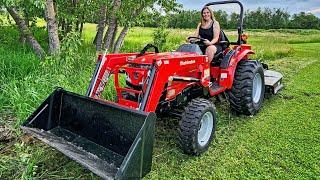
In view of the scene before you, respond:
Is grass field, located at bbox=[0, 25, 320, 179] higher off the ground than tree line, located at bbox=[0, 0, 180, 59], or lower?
lower

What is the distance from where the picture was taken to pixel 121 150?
3535 mm

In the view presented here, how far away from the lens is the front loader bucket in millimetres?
3031

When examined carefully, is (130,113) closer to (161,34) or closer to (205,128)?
(205,128)

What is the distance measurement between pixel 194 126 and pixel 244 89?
1753 millimetres

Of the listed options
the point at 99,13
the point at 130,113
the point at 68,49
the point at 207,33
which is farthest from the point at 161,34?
the point at 130,113

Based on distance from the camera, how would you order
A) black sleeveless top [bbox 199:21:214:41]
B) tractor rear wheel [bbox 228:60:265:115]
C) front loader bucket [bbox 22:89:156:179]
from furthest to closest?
1. black sleeveless top [bbox 199:21:214:41]
2. tractor rear wheel [bbox 228:60:265:115]
3. front loader bucket [bbox 22:89:156:179]

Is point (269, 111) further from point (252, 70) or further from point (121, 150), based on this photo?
point (121, 150)

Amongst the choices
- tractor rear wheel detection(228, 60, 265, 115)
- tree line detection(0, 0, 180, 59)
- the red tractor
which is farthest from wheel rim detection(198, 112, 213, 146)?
tree line detection(0, 0, 180, 59)

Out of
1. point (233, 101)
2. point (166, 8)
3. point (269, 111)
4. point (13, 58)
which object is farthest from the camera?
point (166, 8)

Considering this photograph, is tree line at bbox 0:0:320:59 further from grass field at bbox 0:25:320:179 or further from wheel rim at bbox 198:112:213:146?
wheel rim at bbox 198:112:213:146

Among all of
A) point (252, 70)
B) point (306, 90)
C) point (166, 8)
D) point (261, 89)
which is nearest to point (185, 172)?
point (252, 70)

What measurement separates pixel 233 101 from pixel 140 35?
463 inches

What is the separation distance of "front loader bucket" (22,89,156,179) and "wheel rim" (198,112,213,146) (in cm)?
108

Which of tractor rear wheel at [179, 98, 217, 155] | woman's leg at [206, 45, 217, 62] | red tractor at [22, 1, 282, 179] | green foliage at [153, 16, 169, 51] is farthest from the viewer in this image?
green foliage at [153, 16, 169, 51]
